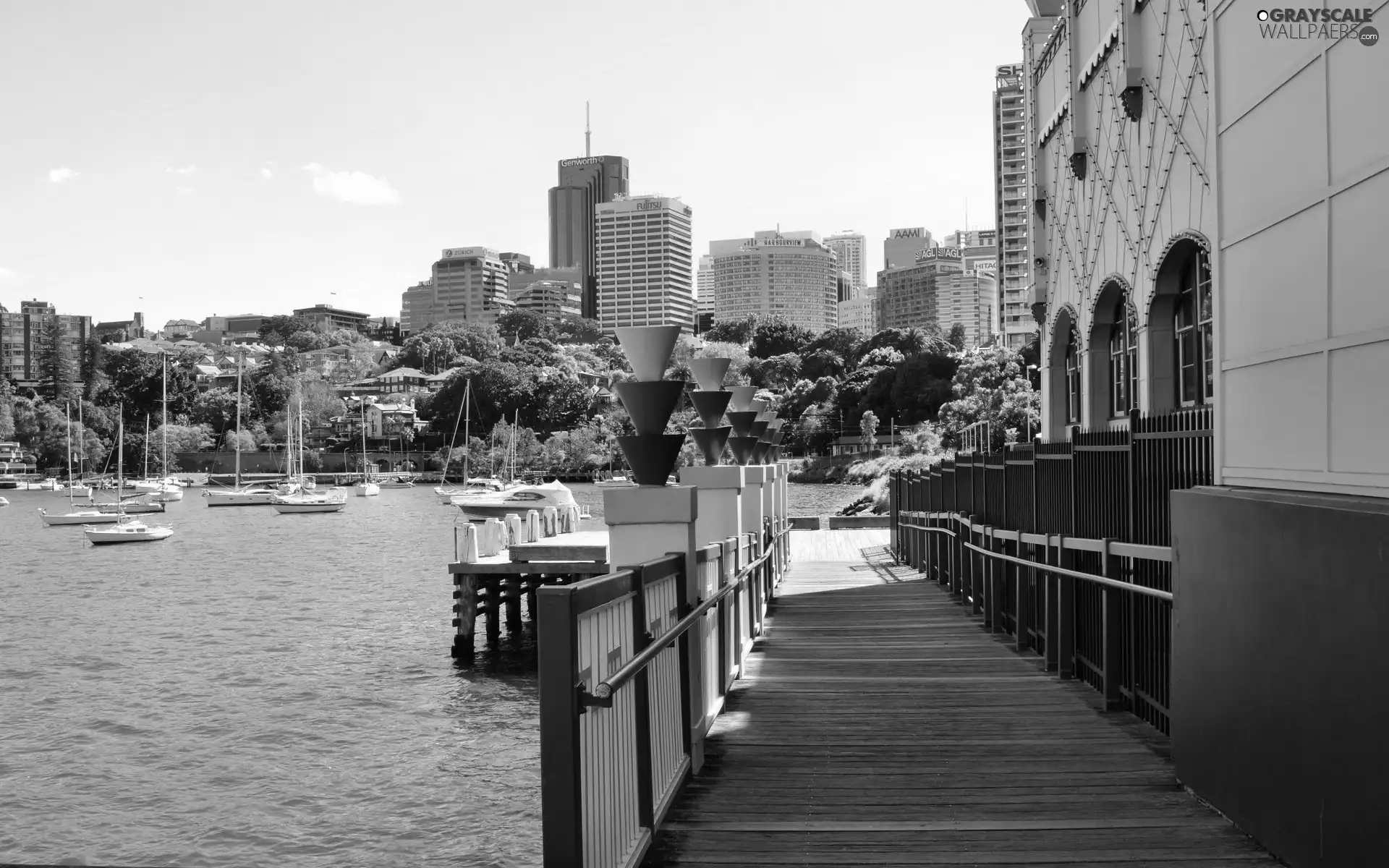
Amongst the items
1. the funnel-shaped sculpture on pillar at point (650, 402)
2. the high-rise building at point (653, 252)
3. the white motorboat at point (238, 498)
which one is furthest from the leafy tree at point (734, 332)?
the funnel-shaped sculpture on pillar at point (650, 402)

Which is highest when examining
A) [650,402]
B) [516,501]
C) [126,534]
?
[650,402]

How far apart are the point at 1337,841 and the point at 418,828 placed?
446 inches

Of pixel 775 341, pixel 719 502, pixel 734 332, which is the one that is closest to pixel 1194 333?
pixel 719 502

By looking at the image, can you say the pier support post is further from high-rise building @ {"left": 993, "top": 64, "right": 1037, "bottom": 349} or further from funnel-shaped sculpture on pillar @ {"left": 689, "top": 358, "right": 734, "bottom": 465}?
high-rise building @ {"left": 993, "top": 64, "right": 1037, "bottom": 349}

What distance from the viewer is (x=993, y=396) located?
8738 cm

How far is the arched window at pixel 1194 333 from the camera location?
14.7 meters

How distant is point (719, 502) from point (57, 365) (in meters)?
191

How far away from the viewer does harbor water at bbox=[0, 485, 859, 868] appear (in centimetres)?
1388

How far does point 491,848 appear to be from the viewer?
42.1ft

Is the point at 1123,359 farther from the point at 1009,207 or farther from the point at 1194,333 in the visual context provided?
the point at 1009,207

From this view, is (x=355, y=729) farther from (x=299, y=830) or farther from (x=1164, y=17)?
(x=1164, y=17)

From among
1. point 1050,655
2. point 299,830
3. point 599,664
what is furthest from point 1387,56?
point 299,830

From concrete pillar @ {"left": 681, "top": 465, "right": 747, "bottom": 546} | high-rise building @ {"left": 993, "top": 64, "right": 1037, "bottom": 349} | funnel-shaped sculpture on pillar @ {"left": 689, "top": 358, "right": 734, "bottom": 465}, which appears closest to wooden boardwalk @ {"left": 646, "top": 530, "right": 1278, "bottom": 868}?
concrete pillar @ {"left": 681, "top": 465, "right": 747, "bottom": 546}

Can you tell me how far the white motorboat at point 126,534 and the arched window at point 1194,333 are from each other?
61988 millimetres
